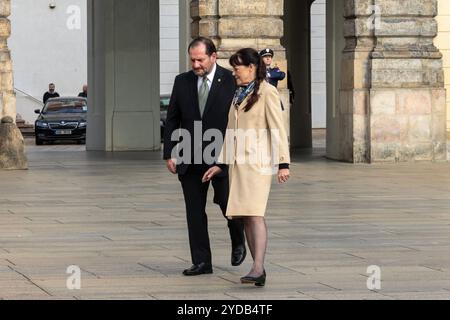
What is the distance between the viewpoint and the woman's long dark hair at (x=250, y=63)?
38.1ft

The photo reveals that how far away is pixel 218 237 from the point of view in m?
14.9

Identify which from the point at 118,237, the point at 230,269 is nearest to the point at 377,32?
the point at 118,237

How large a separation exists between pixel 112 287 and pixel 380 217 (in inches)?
237

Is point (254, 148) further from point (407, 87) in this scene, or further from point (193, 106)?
point (407, 87)

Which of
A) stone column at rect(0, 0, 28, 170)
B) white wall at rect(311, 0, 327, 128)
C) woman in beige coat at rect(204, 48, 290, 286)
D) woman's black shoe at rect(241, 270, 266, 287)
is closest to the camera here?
woman's black shoe at rect(241, 270, 266, 287)

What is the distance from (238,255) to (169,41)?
1507 inches

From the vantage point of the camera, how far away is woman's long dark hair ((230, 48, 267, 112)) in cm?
1162

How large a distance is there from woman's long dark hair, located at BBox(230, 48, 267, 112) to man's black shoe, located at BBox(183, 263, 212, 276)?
4.39ft

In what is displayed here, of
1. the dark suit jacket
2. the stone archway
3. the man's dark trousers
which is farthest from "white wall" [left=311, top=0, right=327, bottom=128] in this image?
the man's dark trousers

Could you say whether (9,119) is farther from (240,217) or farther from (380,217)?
(240,217)

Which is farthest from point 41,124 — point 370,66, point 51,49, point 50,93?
point 370,66

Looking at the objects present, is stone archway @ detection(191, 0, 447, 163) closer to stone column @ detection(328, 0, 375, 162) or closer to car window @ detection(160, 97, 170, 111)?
stone column @ detection(328, 0, 375, 162)
